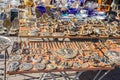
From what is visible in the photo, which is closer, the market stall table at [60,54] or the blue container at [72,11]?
the market stall table at [60,54]

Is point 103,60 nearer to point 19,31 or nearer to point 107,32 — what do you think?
point 107,32

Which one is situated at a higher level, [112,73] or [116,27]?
[116,27]

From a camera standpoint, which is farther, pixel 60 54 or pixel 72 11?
pixel 72 11

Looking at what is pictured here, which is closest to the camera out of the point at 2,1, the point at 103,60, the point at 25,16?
the point at 103,60

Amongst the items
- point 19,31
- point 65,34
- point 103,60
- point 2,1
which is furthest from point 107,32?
point 2,1

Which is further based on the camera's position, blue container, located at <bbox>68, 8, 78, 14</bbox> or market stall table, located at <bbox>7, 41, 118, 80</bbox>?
blue container, located at <bbox>68, 8, 78, 14</bbox>

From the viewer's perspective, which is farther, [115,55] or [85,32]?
[85,32]

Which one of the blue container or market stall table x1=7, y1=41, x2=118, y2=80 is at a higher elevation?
the blue container

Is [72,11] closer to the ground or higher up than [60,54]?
higher up

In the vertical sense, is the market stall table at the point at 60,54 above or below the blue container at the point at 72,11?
below

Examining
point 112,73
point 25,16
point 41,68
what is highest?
point 25,16

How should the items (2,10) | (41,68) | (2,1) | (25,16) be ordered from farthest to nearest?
(2,1) → (2,10) → (25,16) → (41,68)
